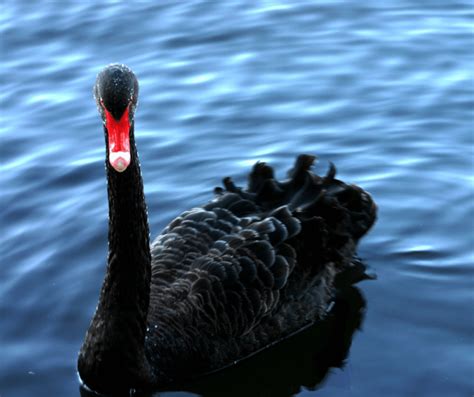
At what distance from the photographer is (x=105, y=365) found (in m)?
5.07

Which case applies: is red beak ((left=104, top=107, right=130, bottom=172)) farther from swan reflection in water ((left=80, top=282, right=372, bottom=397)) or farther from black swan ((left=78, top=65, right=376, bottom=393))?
swan reflection in water ((left=80, top=282, right=372, bottom=397))

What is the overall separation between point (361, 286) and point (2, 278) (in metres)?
1.92

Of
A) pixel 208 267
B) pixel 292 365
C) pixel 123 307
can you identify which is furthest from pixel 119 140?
pixel 292 365

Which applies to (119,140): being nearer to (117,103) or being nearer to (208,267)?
(117,103)

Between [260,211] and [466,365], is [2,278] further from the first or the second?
[466,365]

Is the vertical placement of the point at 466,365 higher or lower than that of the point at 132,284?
lower

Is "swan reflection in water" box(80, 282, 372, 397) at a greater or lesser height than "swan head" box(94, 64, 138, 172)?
lesser

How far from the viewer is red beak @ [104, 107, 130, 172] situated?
4395 millimetres

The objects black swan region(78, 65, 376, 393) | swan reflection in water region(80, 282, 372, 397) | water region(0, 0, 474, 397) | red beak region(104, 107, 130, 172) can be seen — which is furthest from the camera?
water region(0, 0, 474, 397)

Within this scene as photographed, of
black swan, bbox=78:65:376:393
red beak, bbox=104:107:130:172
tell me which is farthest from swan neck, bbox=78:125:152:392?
red beak, bbox=104:107:130:172

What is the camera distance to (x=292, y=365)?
17.8 feet

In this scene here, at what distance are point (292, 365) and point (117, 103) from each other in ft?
5.44

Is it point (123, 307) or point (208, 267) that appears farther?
point (208, 267)

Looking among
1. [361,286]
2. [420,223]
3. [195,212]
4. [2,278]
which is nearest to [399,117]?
[420,223]
